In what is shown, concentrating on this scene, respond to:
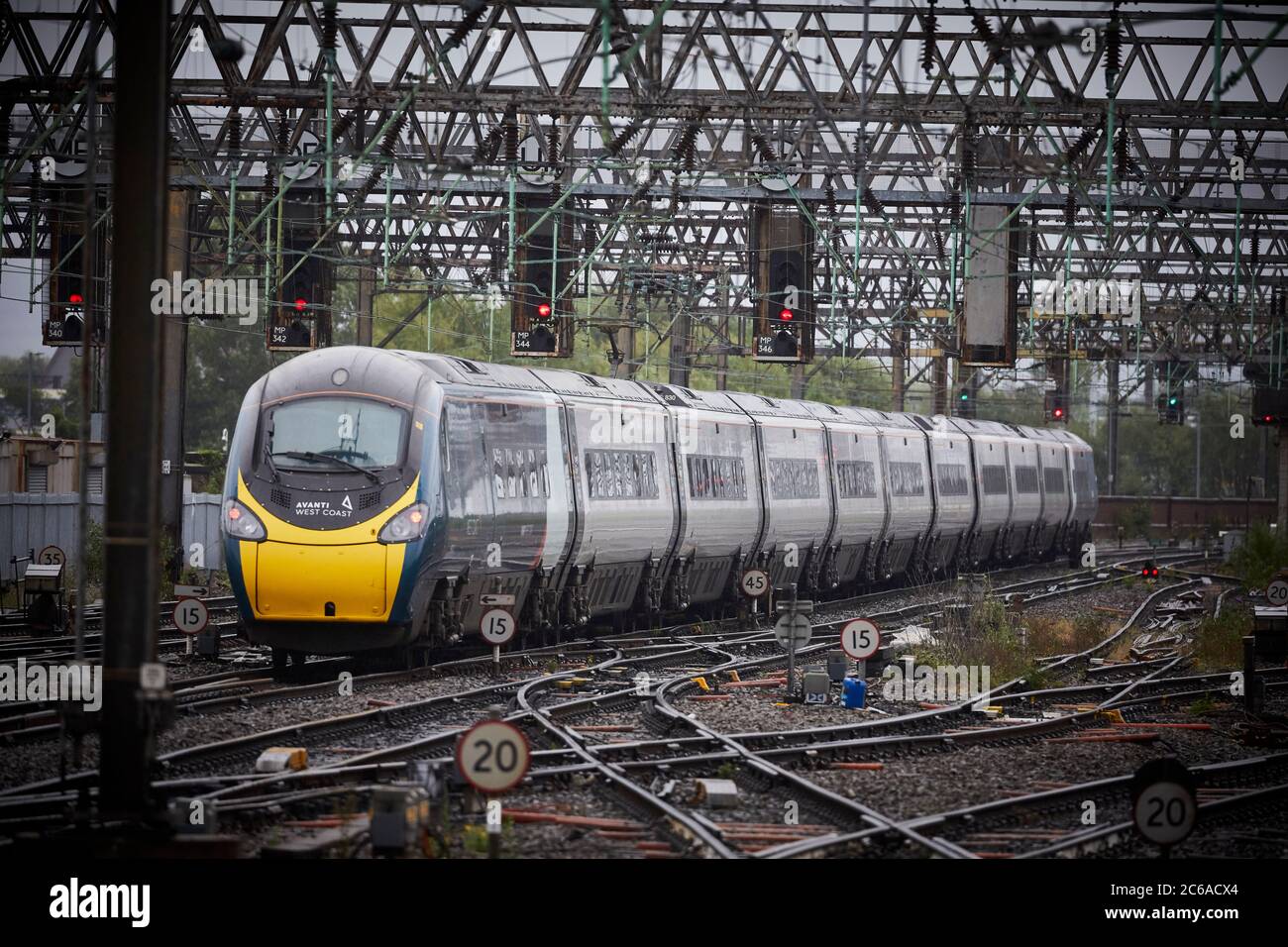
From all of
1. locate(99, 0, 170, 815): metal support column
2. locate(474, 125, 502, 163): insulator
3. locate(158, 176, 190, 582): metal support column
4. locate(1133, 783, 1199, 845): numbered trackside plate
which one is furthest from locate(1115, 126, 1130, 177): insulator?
locate(99, 0, 170, 815): metal support column

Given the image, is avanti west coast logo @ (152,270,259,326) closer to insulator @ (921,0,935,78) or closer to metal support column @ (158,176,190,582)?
metal support column @ (158,176,190,582)

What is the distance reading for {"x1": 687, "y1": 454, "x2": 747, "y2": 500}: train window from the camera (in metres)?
25.0

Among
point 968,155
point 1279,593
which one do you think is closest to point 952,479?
point 968,155

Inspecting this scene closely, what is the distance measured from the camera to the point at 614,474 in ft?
73.2

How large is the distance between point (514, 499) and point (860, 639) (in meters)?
4.22

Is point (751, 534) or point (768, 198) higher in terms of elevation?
point (768, 198)

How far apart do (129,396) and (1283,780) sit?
941 cm

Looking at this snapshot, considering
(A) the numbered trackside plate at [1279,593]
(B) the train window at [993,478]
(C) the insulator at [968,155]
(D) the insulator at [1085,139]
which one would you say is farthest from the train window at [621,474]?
(B) the train window at [993,478]

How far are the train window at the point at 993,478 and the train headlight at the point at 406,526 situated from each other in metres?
25.5
